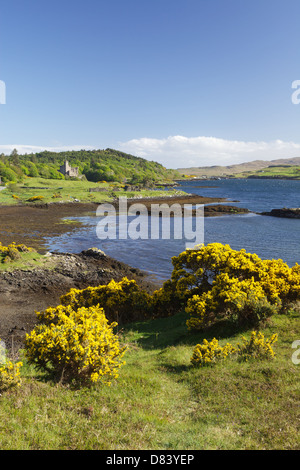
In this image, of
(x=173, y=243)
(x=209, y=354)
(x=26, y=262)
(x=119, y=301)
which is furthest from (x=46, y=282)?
(x=173, y=243)

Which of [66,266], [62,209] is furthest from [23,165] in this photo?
[66,266]

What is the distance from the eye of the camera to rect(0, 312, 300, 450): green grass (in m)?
5.89

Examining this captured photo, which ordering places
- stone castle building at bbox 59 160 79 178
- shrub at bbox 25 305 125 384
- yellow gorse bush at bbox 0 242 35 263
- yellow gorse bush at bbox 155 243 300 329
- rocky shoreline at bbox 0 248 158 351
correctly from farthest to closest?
stone castle building at bbox 59 160 79 178, yellow gorse bush at bbox 0 242 35 263, rocky shoreline at bbox 0 248 158 351, yellow gorse bush at bbox 155 243 300 329, shrub at bbox 25 305 125 384

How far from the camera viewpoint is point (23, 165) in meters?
165

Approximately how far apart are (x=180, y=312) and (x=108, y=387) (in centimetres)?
908

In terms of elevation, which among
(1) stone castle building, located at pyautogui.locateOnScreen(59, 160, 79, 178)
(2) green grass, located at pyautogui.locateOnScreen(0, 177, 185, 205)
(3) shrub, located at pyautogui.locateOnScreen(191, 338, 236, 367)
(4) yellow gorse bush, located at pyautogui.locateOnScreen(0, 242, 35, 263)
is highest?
(1) stone castle building, located at pyautogui.locateOnScreen(59, 160, 79, 178)

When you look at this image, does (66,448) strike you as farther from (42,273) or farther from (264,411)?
(42,273)

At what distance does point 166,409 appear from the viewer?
7.49 metres

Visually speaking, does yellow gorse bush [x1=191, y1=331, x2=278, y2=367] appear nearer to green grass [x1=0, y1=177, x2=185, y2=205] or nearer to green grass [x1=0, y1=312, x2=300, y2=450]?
green grass [x1=0, y1=312, x2=300, y2=450]

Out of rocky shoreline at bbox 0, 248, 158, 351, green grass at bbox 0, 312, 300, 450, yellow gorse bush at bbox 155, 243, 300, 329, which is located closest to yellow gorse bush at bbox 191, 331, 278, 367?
green grass at bbox 0, 312, 300, 450

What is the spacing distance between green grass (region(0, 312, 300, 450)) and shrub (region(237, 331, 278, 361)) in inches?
12.9

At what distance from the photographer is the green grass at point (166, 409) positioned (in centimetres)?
589

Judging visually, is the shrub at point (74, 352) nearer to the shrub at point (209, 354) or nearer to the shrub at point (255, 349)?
the shrub at point (209, 354)

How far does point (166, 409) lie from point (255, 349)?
176 inches
